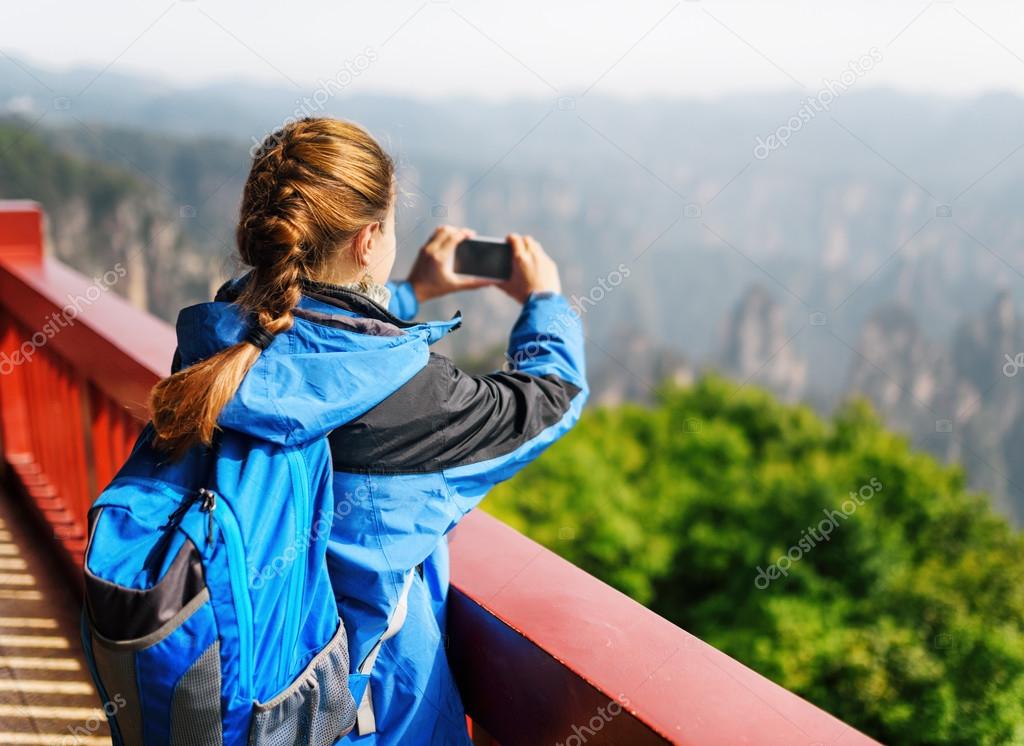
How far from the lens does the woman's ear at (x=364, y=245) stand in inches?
46.7

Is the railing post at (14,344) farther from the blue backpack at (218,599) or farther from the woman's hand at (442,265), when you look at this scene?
the blue backpack at (218,599)

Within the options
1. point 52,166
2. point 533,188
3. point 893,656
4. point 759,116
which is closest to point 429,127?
point 533,188

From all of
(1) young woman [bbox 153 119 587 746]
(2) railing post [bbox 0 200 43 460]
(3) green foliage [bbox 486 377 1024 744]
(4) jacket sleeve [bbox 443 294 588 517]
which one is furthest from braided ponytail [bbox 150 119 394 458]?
(3) green foliage [bbox 486 377 1024 744]

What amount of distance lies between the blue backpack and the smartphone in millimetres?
556

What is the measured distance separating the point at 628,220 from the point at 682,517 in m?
73.7

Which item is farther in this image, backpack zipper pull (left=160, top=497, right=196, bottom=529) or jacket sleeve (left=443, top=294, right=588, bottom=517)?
jacket sleeve (left=443, top=294, right=588, bottom=517)

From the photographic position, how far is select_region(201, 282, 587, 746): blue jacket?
1053 mm

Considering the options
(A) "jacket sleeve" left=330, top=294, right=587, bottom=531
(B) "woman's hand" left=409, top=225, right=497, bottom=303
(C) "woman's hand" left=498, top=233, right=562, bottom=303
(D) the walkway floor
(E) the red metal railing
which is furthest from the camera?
(D) the walkway floor

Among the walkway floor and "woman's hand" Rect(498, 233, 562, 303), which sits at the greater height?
"woman's hand" Rect(498, 233, 562, 303)

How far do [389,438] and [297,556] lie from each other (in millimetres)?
169

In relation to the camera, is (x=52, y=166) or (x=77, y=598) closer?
(x=77, y=598)

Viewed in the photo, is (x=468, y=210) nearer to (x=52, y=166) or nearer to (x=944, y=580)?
(x=52, y=166)

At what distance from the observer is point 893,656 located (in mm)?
15141

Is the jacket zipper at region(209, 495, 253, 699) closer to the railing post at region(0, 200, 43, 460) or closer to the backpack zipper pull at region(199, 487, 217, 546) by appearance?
the backpack zipper pull at region(199, 487, 217, 546)
